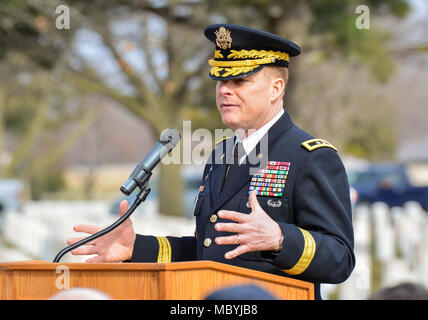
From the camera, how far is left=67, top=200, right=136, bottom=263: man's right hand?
240 cm

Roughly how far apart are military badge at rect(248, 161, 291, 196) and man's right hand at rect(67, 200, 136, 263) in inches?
19.4

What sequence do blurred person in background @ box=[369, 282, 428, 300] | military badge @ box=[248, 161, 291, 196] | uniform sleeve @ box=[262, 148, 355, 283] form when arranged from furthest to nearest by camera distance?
blurred person in background @ box=[369, 282, 428, 300] → military badge @ box=[248, 161, 291, 196] → uniform sleeve @ box=[262, 148, 355, 283]

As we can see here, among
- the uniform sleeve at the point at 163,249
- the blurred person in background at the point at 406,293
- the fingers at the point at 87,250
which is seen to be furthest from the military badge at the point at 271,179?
the blurred person in background at the point at 406,293

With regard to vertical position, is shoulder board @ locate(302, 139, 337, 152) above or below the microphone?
above

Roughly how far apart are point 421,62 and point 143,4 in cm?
558

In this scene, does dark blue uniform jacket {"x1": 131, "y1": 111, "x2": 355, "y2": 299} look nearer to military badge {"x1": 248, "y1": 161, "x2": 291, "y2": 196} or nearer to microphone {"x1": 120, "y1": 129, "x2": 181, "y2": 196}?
military badge {"x1": 248, "y1": 161, "x2": 291, "y2": 196}

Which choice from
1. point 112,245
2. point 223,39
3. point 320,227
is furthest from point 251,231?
point 223,39

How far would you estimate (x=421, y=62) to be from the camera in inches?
500

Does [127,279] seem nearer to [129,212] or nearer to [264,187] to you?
[129,212]

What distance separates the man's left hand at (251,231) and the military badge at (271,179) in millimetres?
334

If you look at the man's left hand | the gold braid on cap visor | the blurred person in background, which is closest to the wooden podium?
the man's left hand

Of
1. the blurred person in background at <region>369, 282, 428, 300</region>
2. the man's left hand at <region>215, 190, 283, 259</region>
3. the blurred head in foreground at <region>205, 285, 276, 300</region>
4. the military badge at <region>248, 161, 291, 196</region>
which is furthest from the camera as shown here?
the blurred person in background at <region>369, 282, 428, 300</region>

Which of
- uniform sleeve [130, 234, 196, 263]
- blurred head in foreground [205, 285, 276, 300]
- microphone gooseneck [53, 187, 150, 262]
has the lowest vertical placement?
blurred head in foreground [205, 285, 276, 300]

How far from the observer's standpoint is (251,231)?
1.96m
